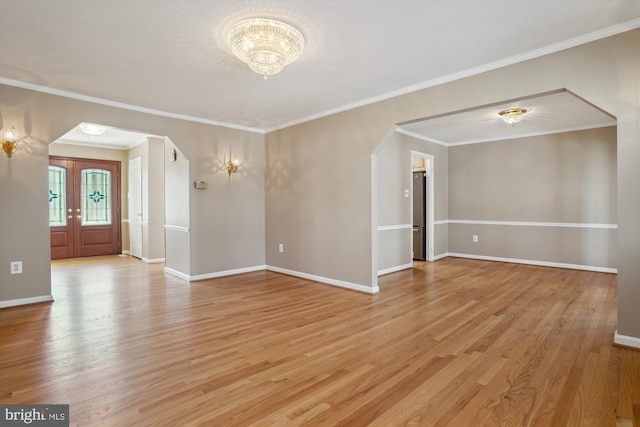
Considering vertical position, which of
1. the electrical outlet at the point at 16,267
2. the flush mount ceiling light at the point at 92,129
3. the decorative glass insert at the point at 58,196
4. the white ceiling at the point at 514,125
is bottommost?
the electrical outlet at the point at 16,267

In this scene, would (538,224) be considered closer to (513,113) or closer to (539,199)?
(539,199)

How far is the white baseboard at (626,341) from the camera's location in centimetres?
267

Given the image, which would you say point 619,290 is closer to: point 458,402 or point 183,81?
point 458,402

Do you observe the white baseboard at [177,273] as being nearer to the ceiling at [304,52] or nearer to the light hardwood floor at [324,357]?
the light hardwood floor at [324,357]

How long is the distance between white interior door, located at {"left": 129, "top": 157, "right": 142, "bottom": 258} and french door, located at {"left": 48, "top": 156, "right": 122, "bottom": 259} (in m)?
0.44

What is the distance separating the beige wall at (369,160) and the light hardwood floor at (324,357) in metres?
0.65

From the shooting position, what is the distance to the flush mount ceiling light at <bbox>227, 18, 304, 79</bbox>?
254cm

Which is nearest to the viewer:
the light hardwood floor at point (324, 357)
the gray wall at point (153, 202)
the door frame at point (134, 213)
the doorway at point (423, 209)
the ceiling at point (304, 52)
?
the light hardwood floor at point (324, 357)

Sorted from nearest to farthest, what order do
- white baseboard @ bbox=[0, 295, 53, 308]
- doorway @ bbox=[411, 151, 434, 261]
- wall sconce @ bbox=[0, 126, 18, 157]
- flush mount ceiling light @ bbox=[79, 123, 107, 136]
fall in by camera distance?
wall sconce @ bbox=[0, 126, 18, 157] → white baseboard @ bbox=[0, 295, 53, 308] → flush mount ceiling light @ bbox=[79, 123, 107, 136] → doorway @ bbox=[411, 151, 434, 261]

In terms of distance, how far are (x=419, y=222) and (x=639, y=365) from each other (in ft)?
15.5

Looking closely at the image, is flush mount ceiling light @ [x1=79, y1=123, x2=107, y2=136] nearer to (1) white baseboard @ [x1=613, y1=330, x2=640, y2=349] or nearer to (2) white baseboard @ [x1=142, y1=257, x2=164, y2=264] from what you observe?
(2) white baseboard @ [x1=142, y1=257, x2=164, y2=264]

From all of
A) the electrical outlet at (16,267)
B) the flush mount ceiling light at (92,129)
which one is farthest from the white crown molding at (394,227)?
the flush mount ceiling light at (92,129)

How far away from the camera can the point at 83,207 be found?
775cm

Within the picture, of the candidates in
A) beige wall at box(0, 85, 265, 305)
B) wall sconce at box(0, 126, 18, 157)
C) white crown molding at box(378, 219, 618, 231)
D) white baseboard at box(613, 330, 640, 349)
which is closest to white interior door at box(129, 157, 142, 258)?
beige wall at box(0, 85, 265, 305)
